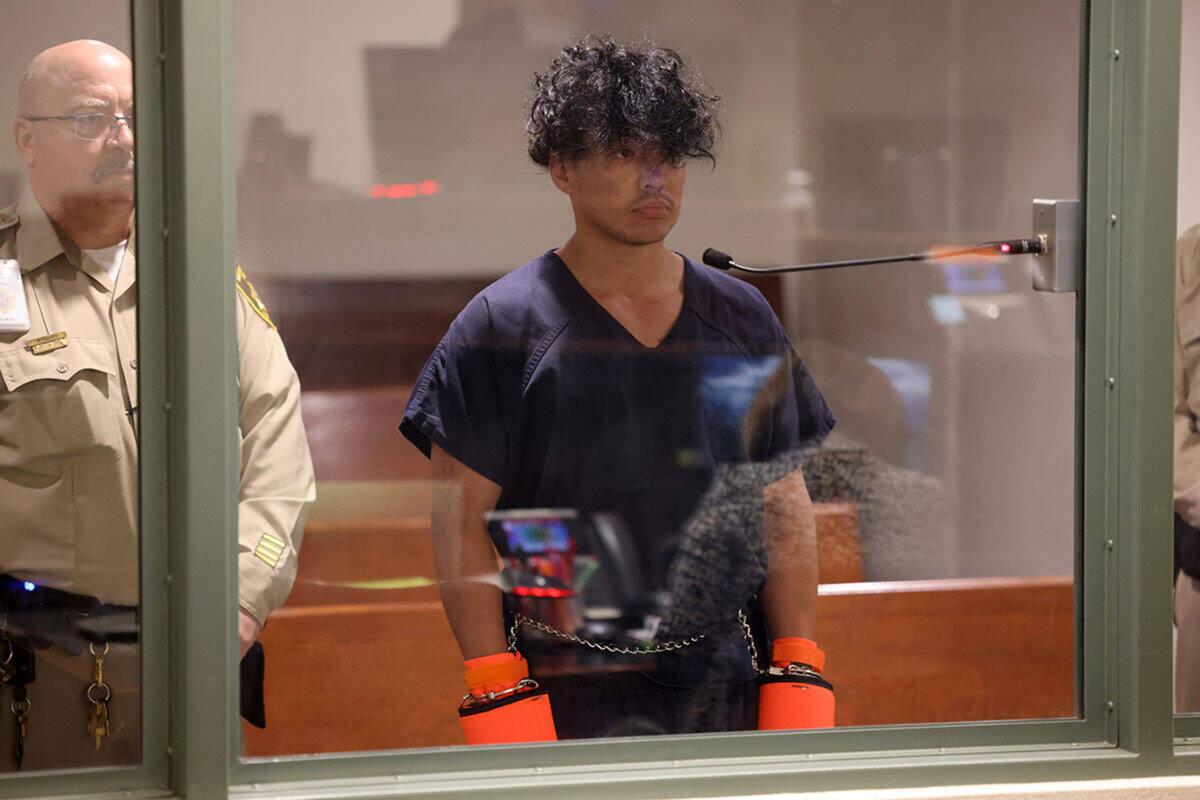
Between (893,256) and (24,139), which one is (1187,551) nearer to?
(893,256)

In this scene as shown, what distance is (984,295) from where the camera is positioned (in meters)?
2.23

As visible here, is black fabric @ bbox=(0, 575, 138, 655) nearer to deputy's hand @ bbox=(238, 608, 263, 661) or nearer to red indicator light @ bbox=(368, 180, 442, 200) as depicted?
deputy's hand @ bbox=(238, 608, 263, 661)

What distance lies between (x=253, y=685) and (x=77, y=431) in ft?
1.42

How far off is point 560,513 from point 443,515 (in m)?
0.18

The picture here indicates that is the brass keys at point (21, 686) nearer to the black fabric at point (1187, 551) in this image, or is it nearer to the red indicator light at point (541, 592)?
the red indicator light at point (541, 592)

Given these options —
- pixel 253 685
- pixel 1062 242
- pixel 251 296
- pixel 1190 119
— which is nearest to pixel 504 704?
pixel 253 685

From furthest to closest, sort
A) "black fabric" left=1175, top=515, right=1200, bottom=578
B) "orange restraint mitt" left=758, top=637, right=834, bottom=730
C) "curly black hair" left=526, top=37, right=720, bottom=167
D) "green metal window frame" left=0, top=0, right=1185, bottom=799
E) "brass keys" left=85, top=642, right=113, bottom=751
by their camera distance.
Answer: "black fabric" left=1175, top=515, right=1200, bottom=578, "orange restraint mitt" left=758, top=637, right=834, bottom=730, "curly black hair" left=526, top=37, right=720, bottom=167, "brass keys" left=85, top=642, right=113, bottom=751, "green metal window frame" left=0, top=0, right=1185, bottom=799

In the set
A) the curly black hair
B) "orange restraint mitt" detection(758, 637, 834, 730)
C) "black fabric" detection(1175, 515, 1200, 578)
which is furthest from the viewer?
"black fabric" detection(1175, 515, 1200, 578)

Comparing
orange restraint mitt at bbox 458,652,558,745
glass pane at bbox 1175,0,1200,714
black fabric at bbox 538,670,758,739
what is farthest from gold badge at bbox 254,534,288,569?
glass pane at bbox 1175,0,1200,714

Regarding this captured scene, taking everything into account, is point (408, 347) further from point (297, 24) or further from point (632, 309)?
point (297, 24)

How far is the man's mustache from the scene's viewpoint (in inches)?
76.2

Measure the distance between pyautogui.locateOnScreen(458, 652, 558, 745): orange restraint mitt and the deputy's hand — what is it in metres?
0.32

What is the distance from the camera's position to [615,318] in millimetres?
2129

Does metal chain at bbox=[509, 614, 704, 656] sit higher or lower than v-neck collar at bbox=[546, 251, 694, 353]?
lower
